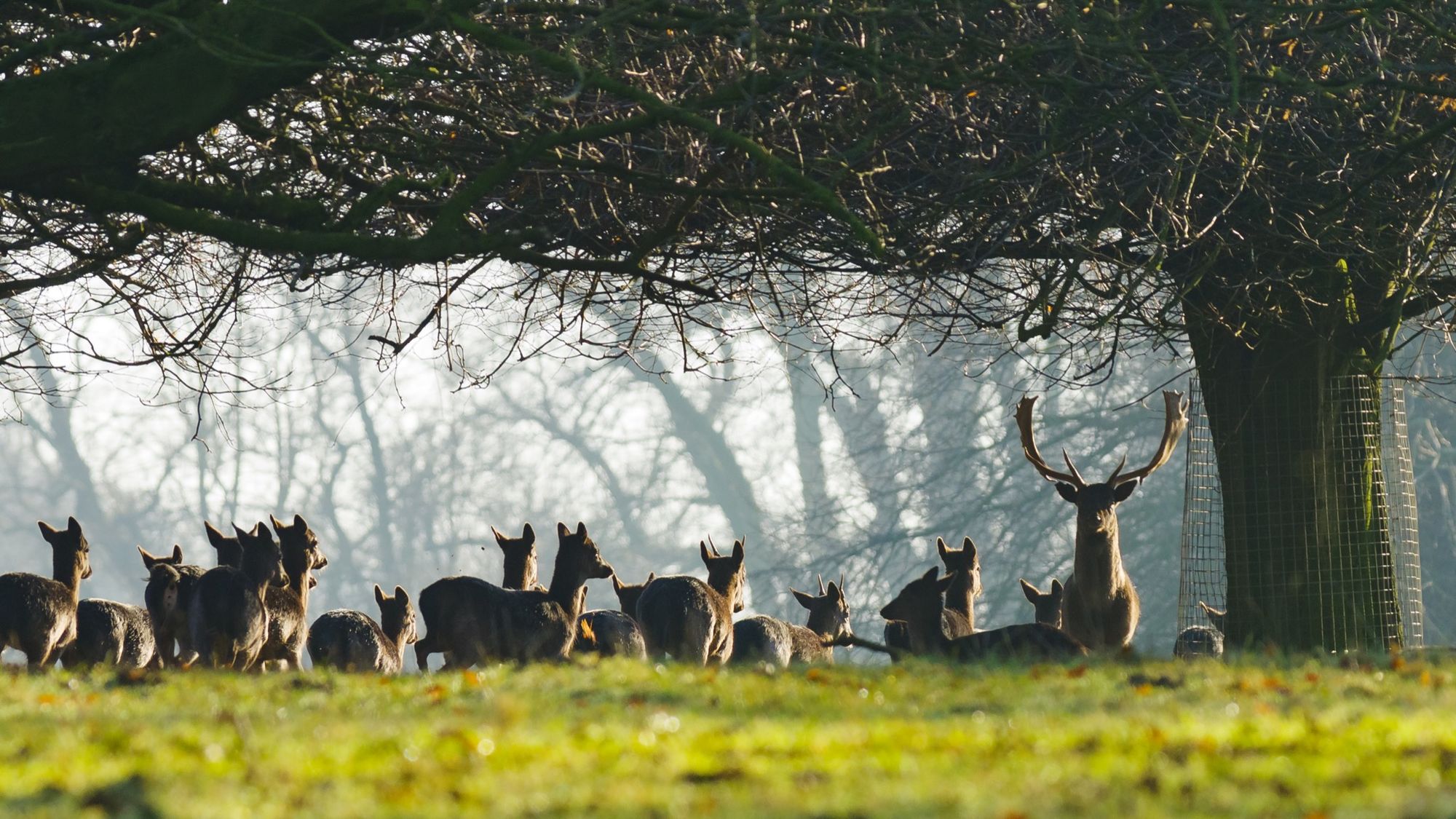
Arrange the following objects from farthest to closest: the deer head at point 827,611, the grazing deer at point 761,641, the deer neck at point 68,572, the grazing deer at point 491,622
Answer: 1. the deer head at point 827,611
2. the grazing deer at point 761,641
3. the deer neck at point 68,572
4. the grazing deer at point 491,622

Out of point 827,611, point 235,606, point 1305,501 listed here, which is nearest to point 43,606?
point 235,606

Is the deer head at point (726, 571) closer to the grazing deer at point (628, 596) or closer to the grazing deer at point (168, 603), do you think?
the grazing deer at point (628, 596)

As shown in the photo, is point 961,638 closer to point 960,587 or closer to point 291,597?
point 960,587

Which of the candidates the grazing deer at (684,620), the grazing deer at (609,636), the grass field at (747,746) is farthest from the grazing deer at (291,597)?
the grass field at (747,746)

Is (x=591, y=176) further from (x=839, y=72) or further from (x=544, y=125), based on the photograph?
(x=839, y=72)

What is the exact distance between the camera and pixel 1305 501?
11812mm

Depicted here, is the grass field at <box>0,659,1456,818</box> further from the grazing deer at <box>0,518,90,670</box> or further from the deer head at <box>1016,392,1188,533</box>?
the grazing deer at <box>0,518,90,670</box>

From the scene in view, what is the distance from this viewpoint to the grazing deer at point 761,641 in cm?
1306

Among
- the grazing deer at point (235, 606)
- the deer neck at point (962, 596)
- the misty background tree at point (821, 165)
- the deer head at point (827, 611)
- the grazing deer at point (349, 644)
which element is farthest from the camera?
the deer head at point (827, 611)

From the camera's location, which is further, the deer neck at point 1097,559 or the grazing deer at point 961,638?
the deer neck at point 1097,559

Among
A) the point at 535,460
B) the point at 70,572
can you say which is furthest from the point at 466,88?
the point at 535,460

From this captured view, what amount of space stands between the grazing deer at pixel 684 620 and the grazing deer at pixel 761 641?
0.29 m

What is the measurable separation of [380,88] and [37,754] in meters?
Result: 6.06

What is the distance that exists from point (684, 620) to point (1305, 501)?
4.77m
